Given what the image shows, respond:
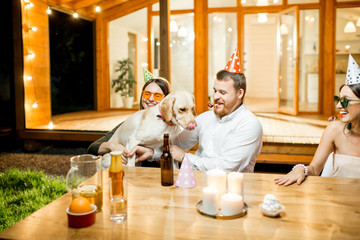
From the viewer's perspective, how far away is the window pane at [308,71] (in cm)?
789

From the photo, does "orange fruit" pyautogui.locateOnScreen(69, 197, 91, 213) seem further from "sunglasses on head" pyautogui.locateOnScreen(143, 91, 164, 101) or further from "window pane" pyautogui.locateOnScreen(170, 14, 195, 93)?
"window pane" pyautogui.locateOnScreen(170, 14, 195, 93)

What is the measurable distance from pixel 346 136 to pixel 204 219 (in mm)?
1309

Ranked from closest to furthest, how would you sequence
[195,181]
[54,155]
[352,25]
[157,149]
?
[195,181] → [157,149] → [54,155] → [352,25]

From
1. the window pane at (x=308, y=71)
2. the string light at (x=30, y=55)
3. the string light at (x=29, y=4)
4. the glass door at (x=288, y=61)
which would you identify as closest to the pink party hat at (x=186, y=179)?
the string light at (x=30, y=55)

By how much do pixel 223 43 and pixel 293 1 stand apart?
82.7 inches

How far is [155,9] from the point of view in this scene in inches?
331

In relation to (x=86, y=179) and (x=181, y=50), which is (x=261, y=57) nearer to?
(x=181, y=50)

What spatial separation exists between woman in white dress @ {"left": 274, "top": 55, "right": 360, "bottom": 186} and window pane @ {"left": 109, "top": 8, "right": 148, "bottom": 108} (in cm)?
696

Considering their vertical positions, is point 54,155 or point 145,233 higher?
point 145,233

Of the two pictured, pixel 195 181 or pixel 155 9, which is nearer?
pixel 195 181

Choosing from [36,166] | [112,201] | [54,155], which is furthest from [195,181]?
[54,155]

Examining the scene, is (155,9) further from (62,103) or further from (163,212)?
(163,212)

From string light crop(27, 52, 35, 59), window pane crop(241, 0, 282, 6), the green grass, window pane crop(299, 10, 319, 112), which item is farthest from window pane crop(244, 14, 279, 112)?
the green grass

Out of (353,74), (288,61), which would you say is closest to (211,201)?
(353,74)
